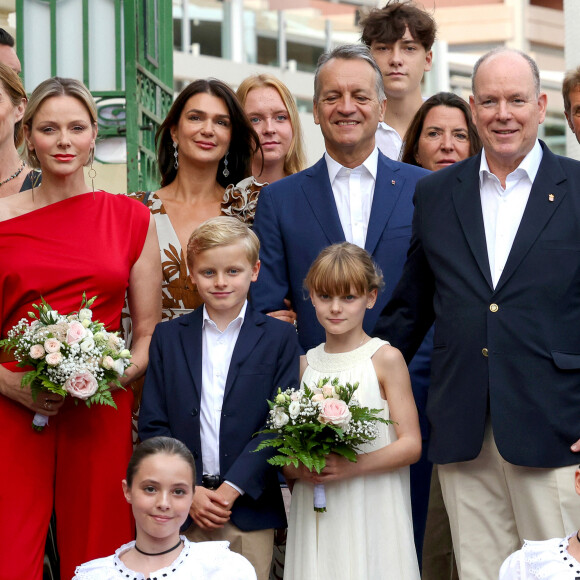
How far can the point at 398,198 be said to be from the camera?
5586 millimetres

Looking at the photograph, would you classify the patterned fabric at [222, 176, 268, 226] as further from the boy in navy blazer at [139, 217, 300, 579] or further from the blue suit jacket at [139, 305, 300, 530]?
the blue suit jacket at [139, 305, 300, 530]

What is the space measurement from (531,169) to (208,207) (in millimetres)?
1823

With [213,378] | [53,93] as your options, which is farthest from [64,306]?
[53,93]

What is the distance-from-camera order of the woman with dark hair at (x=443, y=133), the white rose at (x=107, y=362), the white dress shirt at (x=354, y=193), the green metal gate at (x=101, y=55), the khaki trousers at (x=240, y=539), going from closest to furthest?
the white rose at (x=107, y=362) → the khaki trousers at (x=240, y=539) → the white dress shirt at (x=354, y=193) → the woman with dark hair at (x=443, y=133) → the green metal gate at (x=101, y=55)

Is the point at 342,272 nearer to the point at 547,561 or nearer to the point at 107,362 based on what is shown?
the point at 107,362

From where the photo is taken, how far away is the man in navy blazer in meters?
4.65

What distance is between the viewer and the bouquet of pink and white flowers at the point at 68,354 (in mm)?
4809

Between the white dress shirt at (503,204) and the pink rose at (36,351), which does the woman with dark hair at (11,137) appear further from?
the white dress shirt at (503,204)

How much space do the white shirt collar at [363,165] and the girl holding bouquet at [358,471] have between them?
1.82 ft

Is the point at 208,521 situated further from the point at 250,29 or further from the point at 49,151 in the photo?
the point at 250,29

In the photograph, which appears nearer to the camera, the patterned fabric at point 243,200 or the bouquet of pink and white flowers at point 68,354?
the bouquet of pink and white flowers at point 68,354

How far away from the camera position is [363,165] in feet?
18.6

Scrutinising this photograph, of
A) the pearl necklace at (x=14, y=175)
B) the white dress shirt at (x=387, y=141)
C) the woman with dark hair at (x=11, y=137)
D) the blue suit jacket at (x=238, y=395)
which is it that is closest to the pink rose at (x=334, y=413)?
the blue suit jacket at (x=238, y=395)

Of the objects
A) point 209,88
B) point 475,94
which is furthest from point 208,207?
point 475,94
